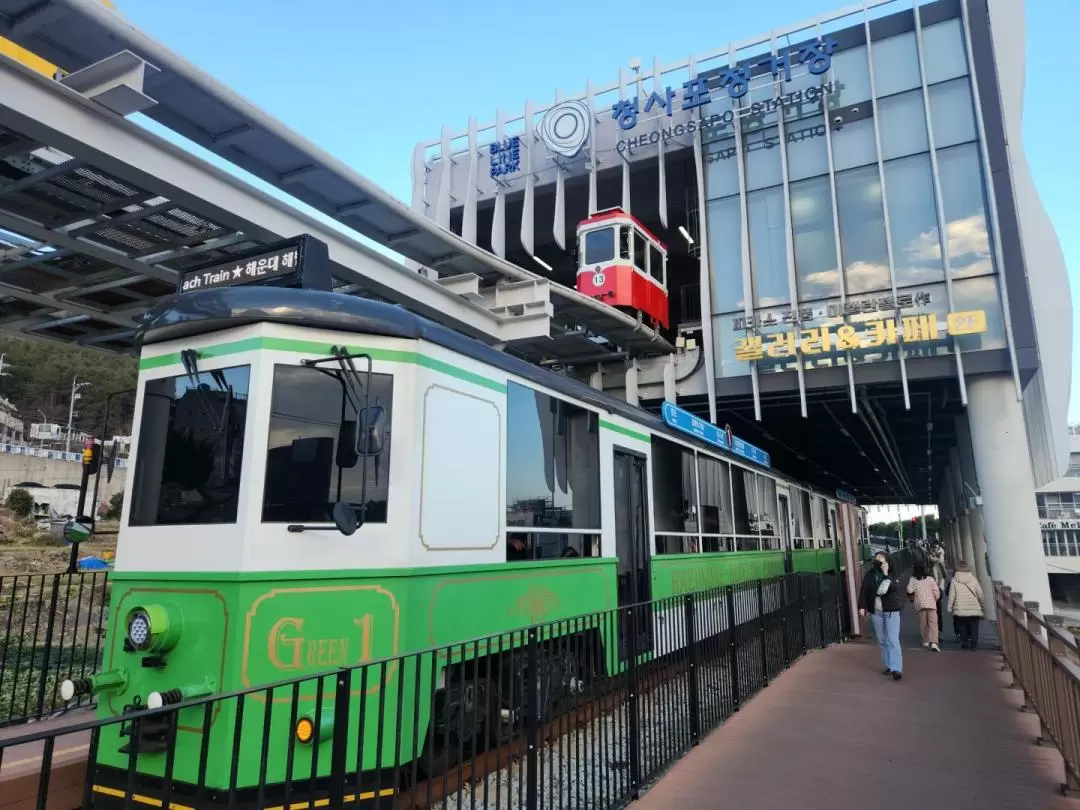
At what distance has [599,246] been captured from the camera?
18.9 meters

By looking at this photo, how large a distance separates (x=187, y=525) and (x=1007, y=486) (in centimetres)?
1540

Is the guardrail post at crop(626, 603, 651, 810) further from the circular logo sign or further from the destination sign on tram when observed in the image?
the circular logo sign

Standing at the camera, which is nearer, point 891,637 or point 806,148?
point 891,637

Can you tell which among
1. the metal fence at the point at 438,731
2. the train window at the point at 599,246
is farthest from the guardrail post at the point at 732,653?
the train window at the point at 599,246

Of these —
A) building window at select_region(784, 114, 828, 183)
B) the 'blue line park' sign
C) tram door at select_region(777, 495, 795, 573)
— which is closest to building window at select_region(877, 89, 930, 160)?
building window at select_region(784, 114, 828, 183)

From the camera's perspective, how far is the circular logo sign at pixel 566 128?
20312mm

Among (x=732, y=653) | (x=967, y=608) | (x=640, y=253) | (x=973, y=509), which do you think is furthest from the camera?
(x=973, y=509)

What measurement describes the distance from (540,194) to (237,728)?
21124mm

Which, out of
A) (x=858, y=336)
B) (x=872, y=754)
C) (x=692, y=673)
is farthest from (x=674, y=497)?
(x=858, y=336)

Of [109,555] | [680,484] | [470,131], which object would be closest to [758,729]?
[680,484]

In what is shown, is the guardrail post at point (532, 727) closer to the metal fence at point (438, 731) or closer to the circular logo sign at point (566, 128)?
the metal fence at point (438, 731)

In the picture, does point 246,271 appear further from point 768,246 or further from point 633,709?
point 768,246

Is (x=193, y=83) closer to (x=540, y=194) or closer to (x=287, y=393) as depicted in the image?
(x=287, y=393)

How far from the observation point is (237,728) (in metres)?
2.64
